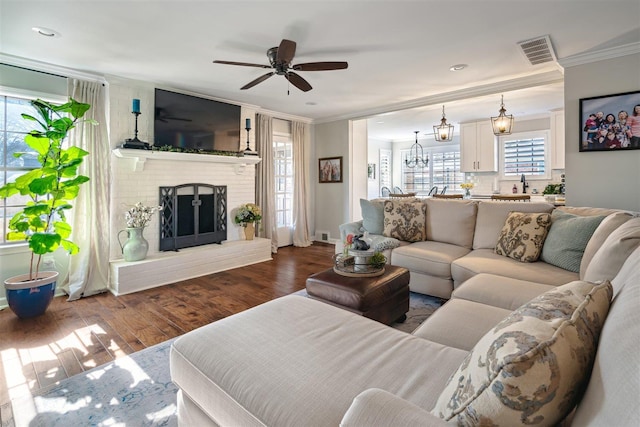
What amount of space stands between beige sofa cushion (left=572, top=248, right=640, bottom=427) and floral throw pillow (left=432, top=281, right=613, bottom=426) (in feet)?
0.11

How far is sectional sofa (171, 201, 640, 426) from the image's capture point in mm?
636

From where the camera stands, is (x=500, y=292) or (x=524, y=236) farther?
(x=524, y=236)

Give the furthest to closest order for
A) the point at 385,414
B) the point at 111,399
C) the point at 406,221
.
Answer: the point at 406,221 < the point at 111,399 < the point at 385,414

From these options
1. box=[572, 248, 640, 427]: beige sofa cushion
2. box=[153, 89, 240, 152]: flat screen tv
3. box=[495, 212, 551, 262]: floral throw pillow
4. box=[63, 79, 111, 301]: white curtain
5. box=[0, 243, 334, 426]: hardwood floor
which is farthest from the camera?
box=[153, 89, 240, 152]: flat screen tv

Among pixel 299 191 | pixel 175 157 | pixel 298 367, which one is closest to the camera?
pixel 298 367

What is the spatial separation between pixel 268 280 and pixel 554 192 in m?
5.44

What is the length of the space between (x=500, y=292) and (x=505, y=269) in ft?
2.42

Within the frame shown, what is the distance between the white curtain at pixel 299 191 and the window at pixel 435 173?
446cm

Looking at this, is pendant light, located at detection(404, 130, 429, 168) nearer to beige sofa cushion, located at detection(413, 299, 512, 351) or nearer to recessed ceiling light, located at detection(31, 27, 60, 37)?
beige sofa cushion, located at detection(413, 299, 512, 351)

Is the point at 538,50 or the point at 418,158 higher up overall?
the point at 538,50

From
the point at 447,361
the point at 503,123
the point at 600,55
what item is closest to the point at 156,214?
the point at 447,361

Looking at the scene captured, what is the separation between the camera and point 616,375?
56 cm

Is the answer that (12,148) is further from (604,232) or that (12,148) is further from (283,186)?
(604,232)

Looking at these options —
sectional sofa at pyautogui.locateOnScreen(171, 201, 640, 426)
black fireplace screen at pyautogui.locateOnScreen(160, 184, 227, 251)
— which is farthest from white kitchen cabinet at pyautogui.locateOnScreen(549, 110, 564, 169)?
black fireplace screen at pyautogui.locateOnScreen(160, 184, 227, 251)
